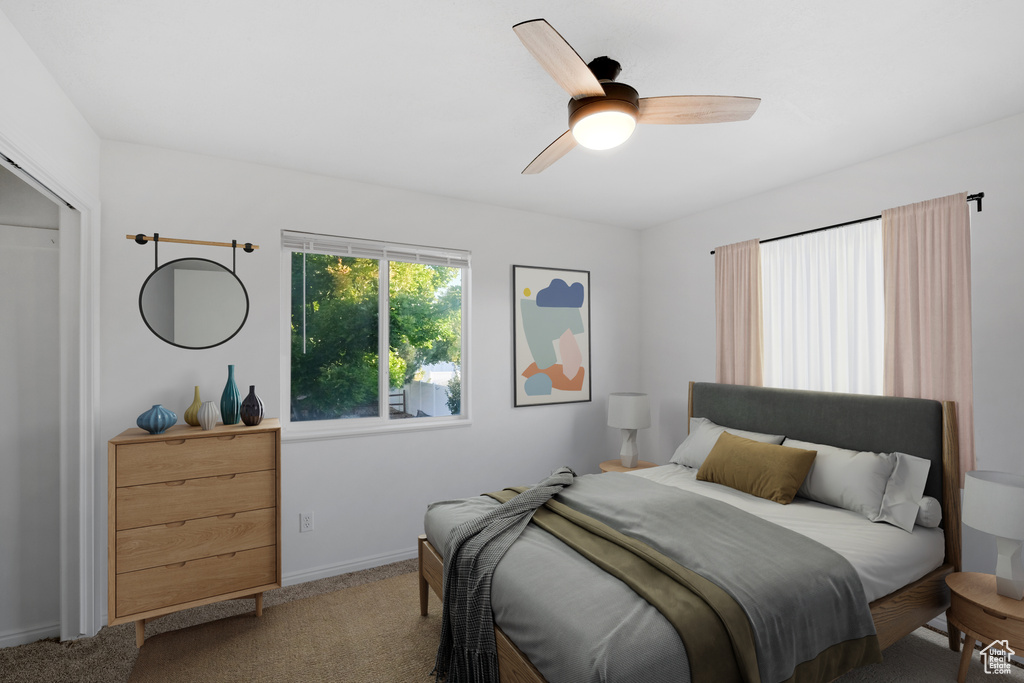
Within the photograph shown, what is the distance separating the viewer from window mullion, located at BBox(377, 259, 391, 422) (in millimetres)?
3479

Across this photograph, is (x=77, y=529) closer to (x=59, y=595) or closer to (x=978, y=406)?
(x=59, y=595)

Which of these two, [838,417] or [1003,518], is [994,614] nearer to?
[1003,518]

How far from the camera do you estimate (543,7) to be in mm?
1627

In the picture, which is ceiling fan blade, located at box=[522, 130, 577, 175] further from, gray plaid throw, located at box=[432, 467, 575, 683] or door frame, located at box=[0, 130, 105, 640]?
door frame, located at box=[0, 130, 105, 640]

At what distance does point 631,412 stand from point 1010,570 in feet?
7.29

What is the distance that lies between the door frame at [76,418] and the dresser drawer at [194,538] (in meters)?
0.38

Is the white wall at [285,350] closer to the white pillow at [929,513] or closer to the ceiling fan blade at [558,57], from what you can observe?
the ceiling fan blade at [558,57]

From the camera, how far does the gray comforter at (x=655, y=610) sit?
1488 millimetres

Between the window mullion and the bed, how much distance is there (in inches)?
43.6

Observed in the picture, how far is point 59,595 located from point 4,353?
1274mm

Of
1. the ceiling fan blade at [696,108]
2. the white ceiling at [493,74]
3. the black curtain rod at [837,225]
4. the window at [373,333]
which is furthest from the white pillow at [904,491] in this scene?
the window at [373,333]

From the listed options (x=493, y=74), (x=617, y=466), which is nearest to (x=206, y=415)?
(x=493, y=74)

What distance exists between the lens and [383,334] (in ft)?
11.5

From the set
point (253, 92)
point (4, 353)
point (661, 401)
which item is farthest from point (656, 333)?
point (4, 353)
